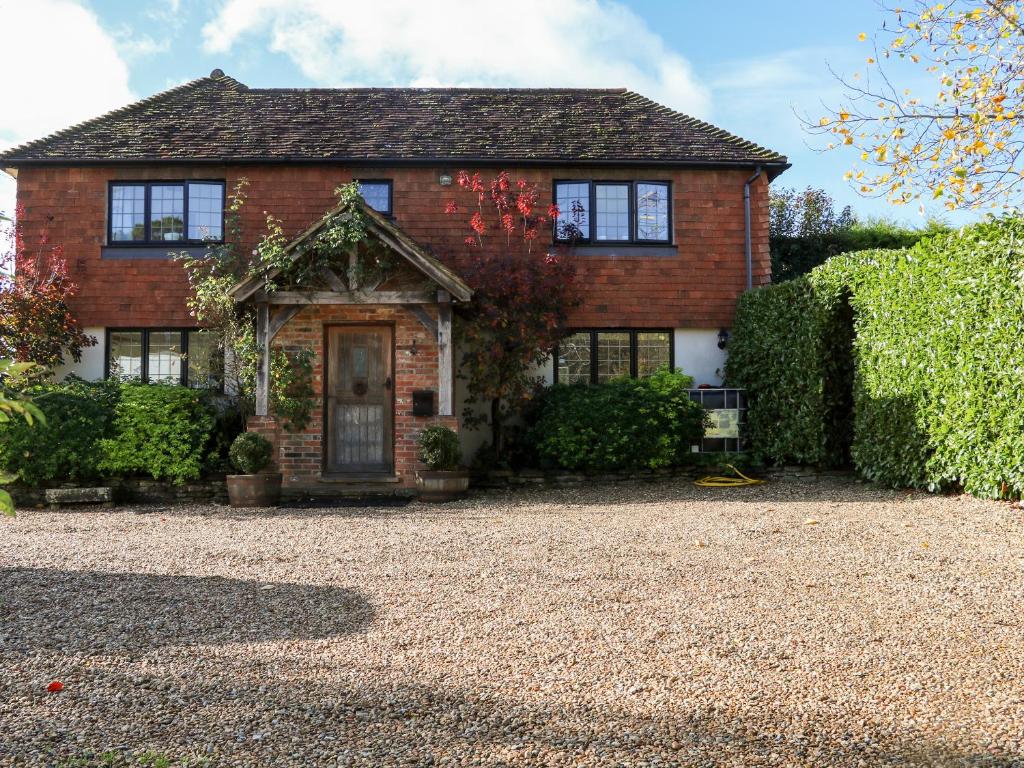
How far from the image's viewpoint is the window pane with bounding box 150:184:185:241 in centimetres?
1366

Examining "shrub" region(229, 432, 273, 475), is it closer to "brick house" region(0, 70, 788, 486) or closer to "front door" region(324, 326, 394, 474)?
"front door" region(324, 326, 394, 474)

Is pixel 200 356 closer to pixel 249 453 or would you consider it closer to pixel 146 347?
pixel 146 347

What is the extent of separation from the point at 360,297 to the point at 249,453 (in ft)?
8.03

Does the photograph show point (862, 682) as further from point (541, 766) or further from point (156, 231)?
point (156, 231)

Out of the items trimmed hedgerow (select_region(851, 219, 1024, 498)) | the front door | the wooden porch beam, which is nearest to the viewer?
trimmed hedgerow (select_region(851, 219, 1024, 498))

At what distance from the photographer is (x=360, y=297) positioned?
36.3 ft

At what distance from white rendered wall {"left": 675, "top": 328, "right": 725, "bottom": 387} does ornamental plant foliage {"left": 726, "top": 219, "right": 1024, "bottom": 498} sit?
739 millimetres

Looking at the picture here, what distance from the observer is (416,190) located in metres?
13.8

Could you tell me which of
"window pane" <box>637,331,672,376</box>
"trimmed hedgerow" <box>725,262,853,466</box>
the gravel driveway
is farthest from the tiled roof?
the gravel driveway

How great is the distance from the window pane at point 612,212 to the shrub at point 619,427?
2.89m

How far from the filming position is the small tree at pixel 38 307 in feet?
40.4

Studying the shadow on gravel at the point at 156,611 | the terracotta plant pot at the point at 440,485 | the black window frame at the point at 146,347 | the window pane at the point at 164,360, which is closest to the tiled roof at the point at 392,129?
the black window frame at the point at 146,347

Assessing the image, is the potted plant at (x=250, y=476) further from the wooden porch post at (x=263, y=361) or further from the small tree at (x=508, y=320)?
the small tree at (x=508, y=320)

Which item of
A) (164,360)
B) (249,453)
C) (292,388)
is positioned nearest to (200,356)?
(164,360)
